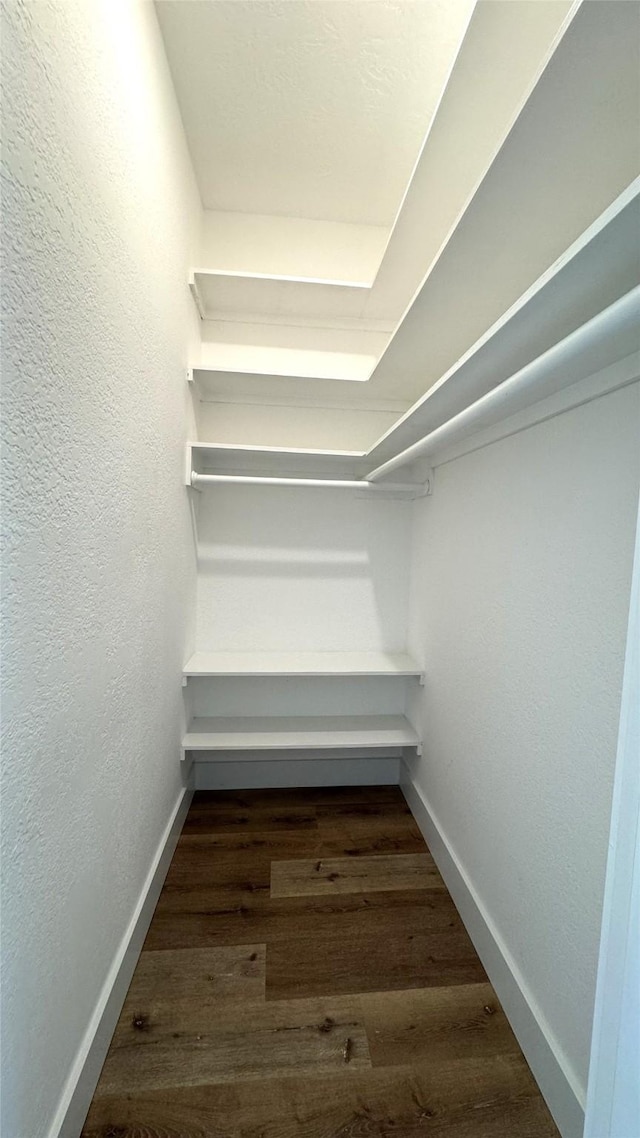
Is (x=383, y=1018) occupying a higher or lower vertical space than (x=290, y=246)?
lower

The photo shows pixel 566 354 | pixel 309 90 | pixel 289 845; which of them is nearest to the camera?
pixel 566 354

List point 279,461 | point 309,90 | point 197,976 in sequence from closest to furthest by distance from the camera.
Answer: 1. point 197,976
2. point 309,90
3. point 279,461

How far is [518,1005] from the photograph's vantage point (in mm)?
982

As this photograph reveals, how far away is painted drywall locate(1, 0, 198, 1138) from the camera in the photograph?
0.58 metres

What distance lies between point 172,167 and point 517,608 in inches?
63.7

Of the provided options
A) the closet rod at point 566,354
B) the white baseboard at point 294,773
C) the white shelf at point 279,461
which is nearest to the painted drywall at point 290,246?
the white shelf at point 279,461

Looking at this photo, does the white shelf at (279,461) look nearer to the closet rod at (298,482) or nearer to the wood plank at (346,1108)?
the closet rod at (298,482)

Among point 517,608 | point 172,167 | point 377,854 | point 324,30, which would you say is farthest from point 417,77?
point 377,854

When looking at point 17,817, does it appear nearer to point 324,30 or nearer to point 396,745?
point 396,745

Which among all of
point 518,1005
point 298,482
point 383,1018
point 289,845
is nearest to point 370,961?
point 383,1018

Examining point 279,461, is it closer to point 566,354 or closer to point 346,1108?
point 566,354

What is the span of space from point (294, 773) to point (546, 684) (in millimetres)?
1351

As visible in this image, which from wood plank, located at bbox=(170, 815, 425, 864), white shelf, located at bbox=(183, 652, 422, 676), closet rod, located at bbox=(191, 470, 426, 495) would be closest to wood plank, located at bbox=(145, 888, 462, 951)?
wood plank, located at bbox=(170, 815, 425, 864)

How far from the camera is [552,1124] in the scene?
2.79 feet
